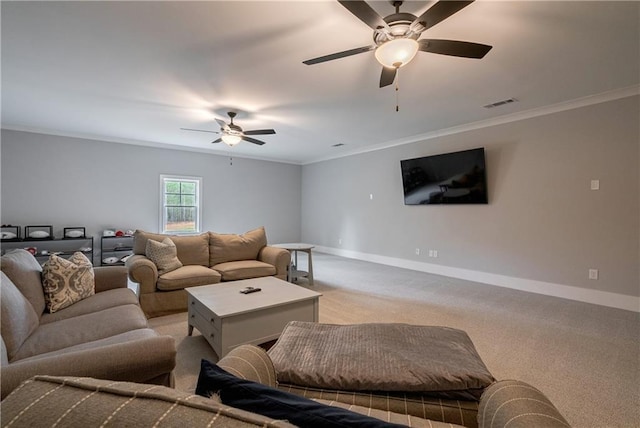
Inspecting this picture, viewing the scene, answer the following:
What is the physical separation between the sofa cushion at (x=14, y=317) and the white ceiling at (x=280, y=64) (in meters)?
2.02

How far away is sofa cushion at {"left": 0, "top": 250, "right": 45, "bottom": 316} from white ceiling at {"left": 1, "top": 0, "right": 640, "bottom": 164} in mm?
1838

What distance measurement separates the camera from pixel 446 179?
16.6ft

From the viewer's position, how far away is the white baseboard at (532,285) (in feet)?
11.4

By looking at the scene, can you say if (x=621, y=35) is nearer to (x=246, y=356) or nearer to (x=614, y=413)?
(x=614, y=413)

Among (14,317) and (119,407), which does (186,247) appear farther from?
(119,407)

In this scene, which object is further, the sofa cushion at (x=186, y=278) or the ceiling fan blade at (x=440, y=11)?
the sofa cushion at (x=186, y=278)

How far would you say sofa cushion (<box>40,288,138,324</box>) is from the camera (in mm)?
1943

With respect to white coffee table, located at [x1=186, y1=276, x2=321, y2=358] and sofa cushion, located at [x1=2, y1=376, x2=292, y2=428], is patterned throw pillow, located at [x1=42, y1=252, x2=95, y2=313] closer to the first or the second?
white coffee table, located at [x1=186, y1=276, x2=321, y2=358]

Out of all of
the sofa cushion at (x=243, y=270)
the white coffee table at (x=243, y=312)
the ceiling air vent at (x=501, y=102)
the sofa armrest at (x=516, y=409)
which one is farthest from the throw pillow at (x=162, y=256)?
the ceiling air vent at (x=501, y=102)

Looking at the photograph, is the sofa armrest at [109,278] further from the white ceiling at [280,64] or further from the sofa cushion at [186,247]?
the white ceiling at [280,64]

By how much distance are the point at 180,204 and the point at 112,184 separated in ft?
4.48

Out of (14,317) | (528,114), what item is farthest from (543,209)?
(14,317)

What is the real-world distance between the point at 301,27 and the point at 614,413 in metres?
3.38

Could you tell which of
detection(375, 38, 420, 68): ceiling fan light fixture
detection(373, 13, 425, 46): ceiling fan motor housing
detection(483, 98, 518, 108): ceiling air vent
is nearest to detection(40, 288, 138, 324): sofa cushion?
detection(375, 38, 420, 68): ceiling fan light fixture
